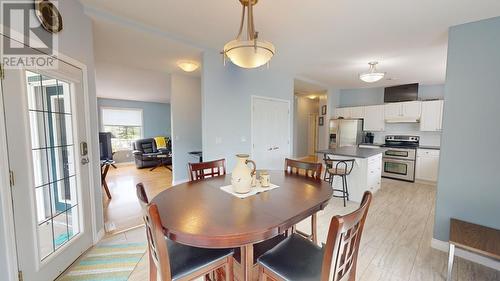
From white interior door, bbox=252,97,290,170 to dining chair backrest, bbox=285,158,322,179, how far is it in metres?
1.64

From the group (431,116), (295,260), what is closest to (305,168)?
(295,260)

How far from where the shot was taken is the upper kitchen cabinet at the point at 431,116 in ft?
15.4

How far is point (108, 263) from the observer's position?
193cm

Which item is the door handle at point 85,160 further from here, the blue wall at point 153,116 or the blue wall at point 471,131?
the blue wall at point 153,116

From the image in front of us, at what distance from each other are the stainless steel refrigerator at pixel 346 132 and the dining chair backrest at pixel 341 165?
99.5 inches

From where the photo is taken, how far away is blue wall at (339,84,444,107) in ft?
17.3

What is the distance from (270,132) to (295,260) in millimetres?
3169

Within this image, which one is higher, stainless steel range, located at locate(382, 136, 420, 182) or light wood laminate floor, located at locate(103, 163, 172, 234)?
stainless steel range, located at locate(382, 136, 420, 182)

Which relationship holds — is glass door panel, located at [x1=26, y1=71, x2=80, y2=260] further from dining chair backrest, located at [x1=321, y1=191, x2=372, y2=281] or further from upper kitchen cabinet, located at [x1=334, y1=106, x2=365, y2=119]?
upper kitchen cabinet, located at [x1=334, y1=106, x2=365, y2=119]

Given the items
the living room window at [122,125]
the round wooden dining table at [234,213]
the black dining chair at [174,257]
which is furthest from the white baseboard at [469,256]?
the living room window at [122,125]

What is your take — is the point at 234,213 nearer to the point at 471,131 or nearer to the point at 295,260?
the point at 295,260

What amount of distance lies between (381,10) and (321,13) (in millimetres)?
599

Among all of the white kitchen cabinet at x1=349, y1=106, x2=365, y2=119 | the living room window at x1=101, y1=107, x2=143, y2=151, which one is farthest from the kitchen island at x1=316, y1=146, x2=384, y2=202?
the living room window at x1=101, y1=107, x2=143, y2=151

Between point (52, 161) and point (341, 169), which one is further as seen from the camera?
point (341, 169)
